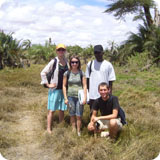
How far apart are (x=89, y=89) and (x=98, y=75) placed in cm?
32

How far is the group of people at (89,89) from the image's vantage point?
3.69m

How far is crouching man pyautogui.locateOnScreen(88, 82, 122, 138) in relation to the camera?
361 centimetres

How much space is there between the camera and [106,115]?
12.4 ft

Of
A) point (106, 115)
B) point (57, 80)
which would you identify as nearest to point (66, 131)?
point (106, 115)

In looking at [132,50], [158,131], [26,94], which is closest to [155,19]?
[132,50]

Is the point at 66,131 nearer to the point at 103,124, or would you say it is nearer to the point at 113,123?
the point at 103,124

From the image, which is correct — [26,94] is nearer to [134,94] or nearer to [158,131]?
[134,94]

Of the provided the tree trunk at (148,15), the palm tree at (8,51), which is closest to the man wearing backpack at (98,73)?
Answer: the palm tree at (8,51)

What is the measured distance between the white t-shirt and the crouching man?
24cm

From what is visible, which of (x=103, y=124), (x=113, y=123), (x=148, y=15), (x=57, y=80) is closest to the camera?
(x=113, y=123)

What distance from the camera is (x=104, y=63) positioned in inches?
153

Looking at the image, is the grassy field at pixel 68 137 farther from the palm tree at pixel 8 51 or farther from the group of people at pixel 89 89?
the palm tree at pixel 8 51

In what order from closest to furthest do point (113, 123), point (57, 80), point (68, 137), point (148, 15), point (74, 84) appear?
point (113, 123) < point (68, 137) < point (74, 84) < point (57, 80) < point (148, 15)

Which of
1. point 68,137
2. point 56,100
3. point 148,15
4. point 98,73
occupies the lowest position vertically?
point 68,137
